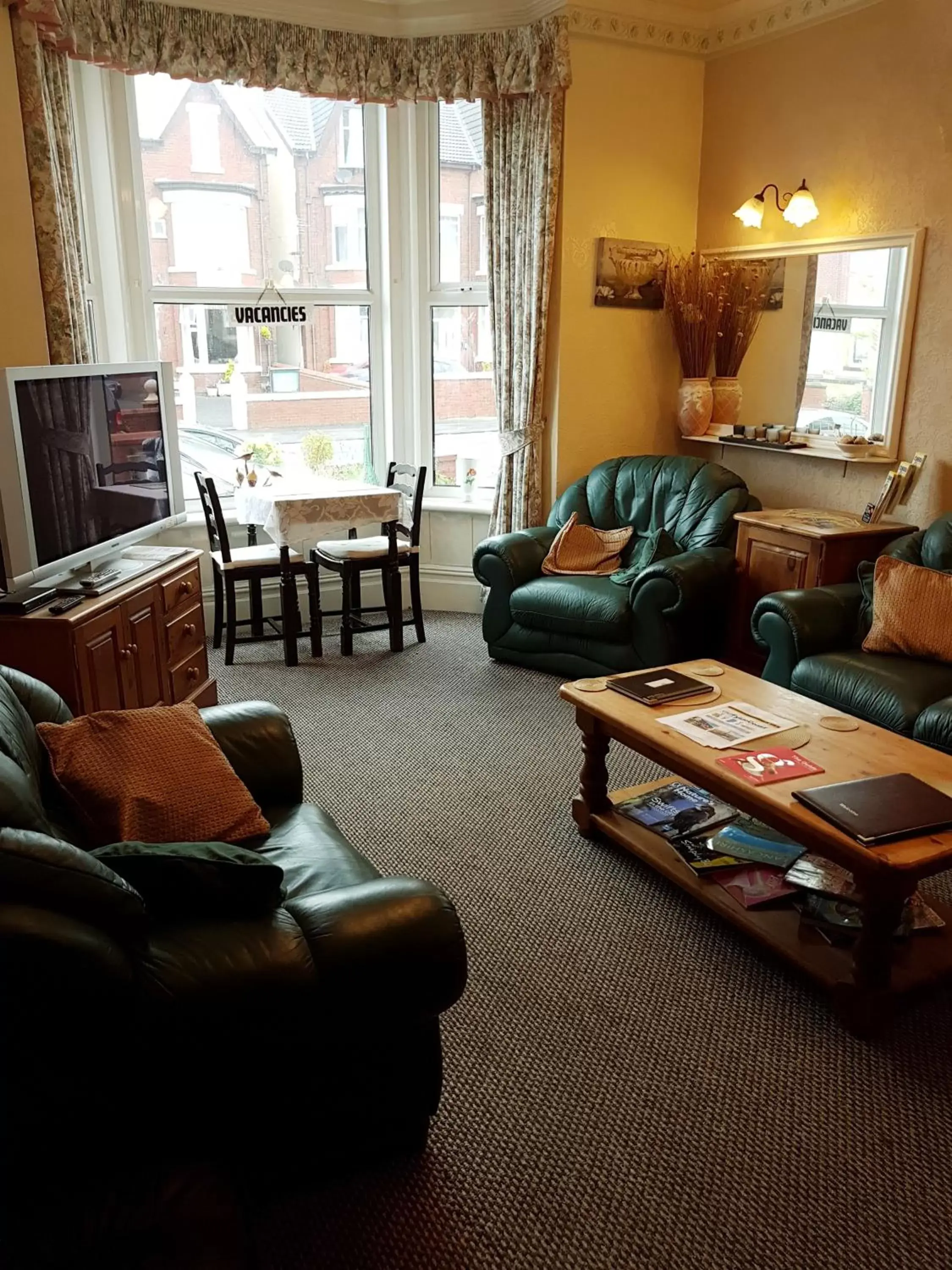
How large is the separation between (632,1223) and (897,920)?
2.90 feet

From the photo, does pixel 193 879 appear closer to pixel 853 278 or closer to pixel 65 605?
pixel 65 605

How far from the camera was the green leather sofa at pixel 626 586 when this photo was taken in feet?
14.2

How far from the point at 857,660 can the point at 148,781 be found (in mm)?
2498

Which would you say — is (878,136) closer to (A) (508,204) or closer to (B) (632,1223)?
(A) (508,204)

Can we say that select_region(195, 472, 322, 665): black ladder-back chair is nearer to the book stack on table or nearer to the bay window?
the bay window

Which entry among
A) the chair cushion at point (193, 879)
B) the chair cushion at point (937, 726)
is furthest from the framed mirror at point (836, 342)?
the chair cushion at point (193, 879)

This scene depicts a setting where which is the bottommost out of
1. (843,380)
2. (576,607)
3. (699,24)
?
(576,607)

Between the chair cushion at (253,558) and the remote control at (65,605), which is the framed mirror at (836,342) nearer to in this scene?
the chair cushion at (253,558)

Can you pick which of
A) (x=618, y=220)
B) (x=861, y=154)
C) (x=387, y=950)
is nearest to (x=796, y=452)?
(x=861, y=154)

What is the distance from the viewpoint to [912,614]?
3562 millimetres

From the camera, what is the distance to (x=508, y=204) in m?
5.19

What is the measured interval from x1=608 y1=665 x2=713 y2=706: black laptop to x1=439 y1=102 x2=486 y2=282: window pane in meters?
3.11

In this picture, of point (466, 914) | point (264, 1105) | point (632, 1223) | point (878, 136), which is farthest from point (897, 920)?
point (878, 136)

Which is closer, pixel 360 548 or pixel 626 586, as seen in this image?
pixel 626 586
